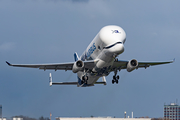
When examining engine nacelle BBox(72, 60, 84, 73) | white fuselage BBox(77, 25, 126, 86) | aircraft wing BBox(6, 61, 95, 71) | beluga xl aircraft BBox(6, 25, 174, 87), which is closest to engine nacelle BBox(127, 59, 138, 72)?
beluga xl aircraft BBox(6, 25, 174, 87)

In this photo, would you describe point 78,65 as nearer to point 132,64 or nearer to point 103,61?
point 103,61

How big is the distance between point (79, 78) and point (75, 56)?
11.2 metres

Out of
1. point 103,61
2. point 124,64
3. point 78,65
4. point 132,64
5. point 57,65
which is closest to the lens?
point 103,61

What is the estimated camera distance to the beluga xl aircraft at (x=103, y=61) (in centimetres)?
4956

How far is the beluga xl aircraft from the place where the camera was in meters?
49.6

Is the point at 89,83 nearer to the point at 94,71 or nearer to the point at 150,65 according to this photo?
the point at 94,71

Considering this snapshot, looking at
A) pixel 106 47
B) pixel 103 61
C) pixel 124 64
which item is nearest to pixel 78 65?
pixel 103 61

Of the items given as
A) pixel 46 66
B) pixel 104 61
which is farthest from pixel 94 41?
pixel 46 66

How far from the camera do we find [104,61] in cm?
5247

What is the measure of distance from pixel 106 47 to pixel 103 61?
3329 millimetres

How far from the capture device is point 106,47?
164 feet

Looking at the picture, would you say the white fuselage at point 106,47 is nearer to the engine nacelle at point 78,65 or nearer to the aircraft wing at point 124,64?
the aircraft wing at point 124,64

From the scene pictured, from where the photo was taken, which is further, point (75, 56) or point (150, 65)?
point (75, 56)

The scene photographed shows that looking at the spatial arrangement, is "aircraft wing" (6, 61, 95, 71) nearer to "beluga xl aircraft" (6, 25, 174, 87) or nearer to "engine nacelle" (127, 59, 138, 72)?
"beluga xl aircraft" (6, 25, 174, 87)
